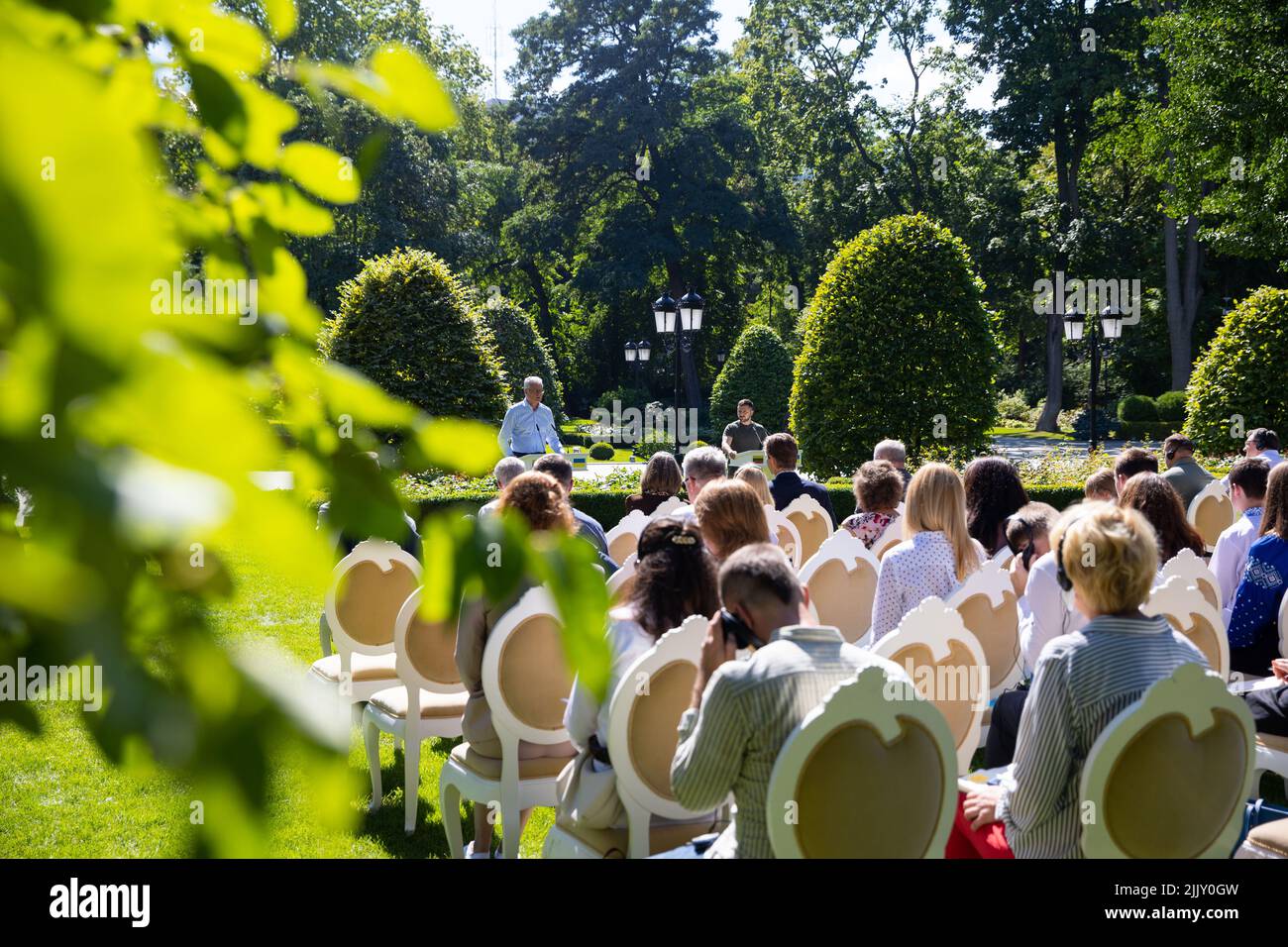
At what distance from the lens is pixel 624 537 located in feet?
24.9

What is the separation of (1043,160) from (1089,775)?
4990 cm

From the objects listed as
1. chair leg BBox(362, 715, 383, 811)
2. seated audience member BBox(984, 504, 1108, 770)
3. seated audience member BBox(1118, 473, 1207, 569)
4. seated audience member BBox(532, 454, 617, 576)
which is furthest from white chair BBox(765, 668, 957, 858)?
seated audience member BBox(1118, 473, 1207, 569)

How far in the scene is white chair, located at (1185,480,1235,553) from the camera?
9094 mm

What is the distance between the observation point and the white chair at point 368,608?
5.91 metres

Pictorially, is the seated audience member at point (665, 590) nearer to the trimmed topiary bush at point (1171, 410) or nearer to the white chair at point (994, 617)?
the white chair at point (994, 617)

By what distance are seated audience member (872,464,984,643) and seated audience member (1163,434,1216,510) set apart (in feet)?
16.2

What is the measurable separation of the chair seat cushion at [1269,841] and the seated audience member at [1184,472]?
617 cm

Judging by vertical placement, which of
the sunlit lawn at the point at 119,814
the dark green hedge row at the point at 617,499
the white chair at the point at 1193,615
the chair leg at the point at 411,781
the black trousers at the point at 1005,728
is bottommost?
the sunlit lawn at the point at 119,814

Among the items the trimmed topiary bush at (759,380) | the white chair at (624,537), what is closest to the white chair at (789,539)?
the white chair at (624,537)

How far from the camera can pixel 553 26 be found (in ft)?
142

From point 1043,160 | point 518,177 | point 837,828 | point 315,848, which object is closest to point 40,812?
point 315,848

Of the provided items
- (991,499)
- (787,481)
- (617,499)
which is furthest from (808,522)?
(617,499)

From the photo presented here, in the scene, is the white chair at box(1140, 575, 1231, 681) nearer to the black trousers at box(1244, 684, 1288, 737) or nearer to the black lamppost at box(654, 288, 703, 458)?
the black trousers at box(1244, 684, 1288, 737)

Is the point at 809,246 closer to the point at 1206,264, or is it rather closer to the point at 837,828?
the point at 1206,264
